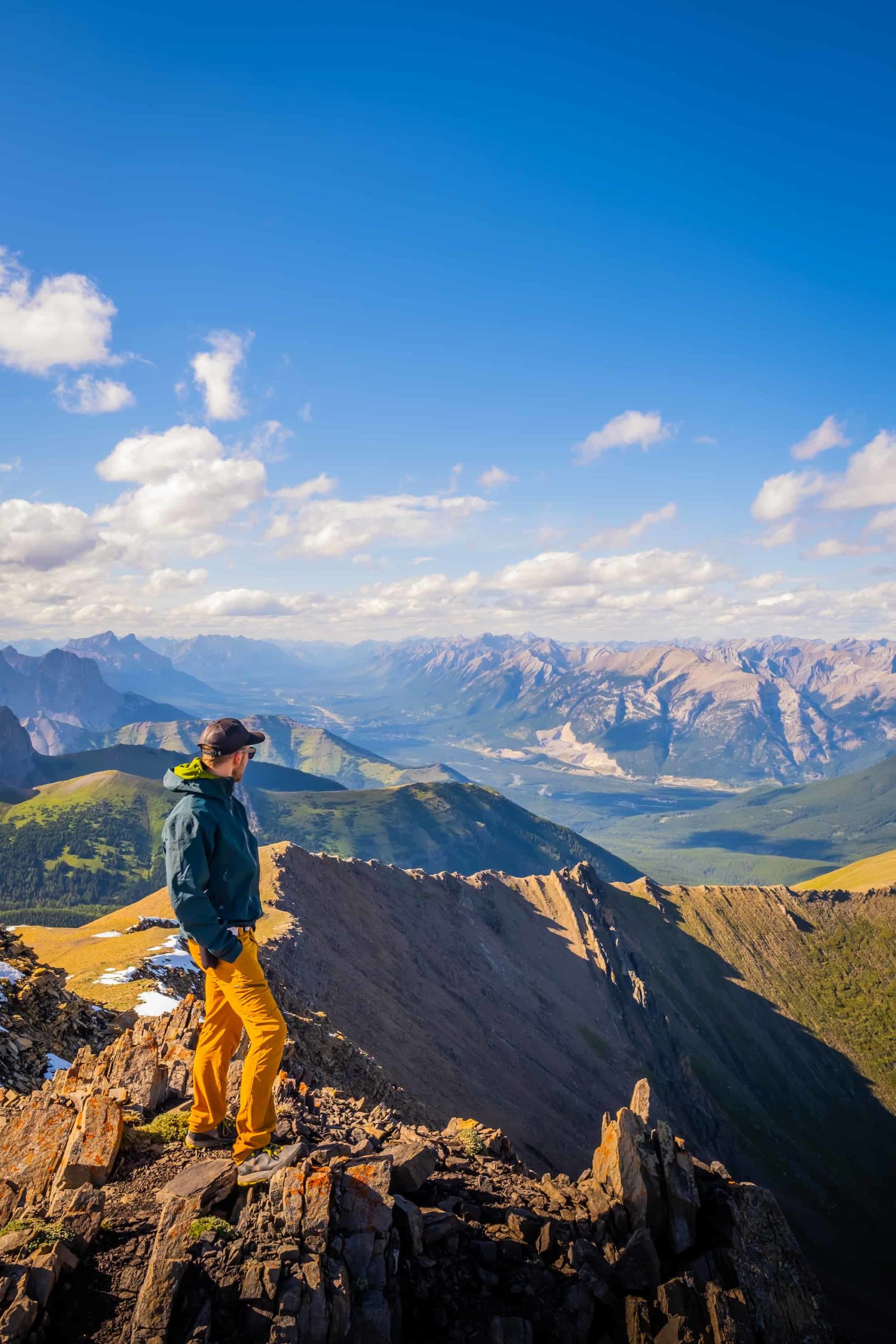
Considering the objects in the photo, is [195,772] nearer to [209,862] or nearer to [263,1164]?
[209,862]

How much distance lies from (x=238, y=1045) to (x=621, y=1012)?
333ft

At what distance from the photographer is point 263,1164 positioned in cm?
967

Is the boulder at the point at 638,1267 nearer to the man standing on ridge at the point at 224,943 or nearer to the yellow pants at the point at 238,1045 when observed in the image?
the man standing on ridge at the point at 224,943

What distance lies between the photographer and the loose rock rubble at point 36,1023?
16.9 metres

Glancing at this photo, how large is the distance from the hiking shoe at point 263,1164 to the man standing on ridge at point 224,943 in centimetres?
2

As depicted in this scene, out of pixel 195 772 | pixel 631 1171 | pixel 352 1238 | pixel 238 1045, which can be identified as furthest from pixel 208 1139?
pixel 631 1171

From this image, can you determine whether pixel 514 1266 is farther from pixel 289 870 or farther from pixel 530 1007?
pixel 530 1007

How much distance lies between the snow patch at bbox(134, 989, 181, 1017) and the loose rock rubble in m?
2.33

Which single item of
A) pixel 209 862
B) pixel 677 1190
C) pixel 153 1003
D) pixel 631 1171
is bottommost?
pixel 153 1003

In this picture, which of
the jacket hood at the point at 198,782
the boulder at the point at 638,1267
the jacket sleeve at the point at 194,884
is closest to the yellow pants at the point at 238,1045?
the jacket sleeve at the point at 194,884

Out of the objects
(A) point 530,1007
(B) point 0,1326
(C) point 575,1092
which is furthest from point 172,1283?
(A) point 530,1007

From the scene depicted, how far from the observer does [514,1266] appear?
1033 centimetres

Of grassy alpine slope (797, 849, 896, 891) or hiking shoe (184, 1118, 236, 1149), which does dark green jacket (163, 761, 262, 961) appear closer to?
hiking shoe (184, 1118, 236, 1149)

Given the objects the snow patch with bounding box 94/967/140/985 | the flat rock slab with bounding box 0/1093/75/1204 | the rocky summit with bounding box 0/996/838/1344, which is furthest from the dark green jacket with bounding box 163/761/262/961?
the snow patch with bounding box 94/967/140/985
